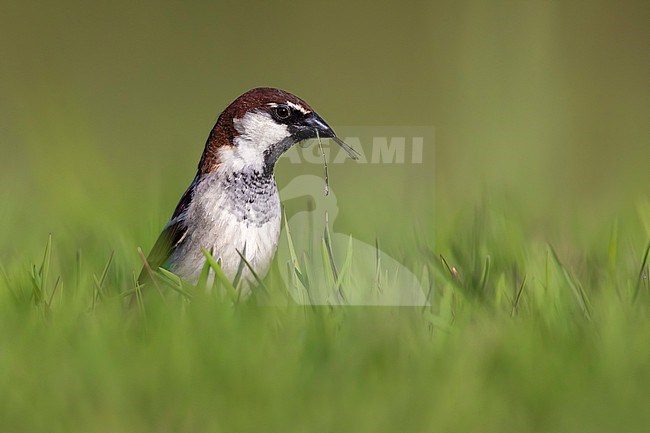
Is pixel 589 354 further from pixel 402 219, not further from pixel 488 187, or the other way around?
pixel 488 187

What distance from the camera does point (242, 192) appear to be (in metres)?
3.18

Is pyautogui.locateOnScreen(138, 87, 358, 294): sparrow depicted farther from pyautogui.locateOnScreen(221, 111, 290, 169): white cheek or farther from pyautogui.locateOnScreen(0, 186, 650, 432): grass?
pyautogui.locateOnScreen(0, 186, 650, 432): grass

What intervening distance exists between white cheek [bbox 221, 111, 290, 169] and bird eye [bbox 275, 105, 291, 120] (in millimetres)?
27

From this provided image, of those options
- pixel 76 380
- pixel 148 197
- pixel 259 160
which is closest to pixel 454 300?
pixel 259 160

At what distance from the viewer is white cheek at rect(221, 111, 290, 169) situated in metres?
3.21

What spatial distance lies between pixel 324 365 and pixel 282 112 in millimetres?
1133

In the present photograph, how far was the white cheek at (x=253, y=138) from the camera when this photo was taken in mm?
3215

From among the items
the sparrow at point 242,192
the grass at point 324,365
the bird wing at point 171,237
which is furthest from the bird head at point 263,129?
the grass at point 324,365

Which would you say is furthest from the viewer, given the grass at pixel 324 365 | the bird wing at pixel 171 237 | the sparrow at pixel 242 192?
the bird wing at pixel 171 237

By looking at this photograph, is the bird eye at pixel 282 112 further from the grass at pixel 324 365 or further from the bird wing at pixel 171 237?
the grass at pixel 324 365

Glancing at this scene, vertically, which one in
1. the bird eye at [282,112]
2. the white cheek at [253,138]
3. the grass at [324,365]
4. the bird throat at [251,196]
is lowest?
the grass at [324,365]

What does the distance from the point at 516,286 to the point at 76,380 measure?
4.88ft

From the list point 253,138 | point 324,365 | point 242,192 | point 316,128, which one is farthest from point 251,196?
point 324,365

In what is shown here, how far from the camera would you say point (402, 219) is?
3.80 meters
